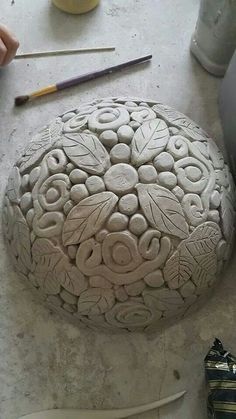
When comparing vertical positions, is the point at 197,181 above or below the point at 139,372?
above

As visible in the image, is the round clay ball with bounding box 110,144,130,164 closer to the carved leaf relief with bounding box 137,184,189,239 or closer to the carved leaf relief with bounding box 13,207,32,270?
the carved leaf relief with bounding box 137,184,189,239

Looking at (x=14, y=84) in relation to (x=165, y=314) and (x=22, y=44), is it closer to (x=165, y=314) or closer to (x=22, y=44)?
(x=22, y=44)

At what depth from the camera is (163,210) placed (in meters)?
1.09

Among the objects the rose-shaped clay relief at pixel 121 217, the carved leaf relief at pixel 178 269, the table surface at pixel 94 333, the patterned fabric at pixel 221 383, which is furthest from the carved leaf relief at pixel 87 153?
the patterned fabric at pixel 221 383

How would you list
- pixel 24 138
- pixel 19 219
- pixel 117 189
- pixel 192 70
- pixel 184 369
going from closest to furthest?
pixel 117 189
pixel 19 219
pixel 184 369
pixel 24 138
pixel 192 70

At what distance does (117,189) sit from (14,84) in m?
0.67

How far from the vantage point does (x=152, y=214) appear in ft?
3.55

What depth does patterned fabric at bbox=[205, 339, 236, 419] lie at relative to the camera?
117cm

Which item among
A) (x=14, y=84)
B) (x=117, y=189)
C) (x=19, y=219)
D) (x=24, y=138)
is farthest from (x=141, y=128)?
(x=14, y=84)

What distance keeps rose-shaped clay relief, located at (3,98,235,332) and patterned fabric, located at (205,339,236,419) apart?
0.43ft

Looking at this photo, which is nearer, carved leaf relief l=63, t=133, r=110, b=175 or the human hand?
carved leaf relief l=63, t=133, r=110, b=175

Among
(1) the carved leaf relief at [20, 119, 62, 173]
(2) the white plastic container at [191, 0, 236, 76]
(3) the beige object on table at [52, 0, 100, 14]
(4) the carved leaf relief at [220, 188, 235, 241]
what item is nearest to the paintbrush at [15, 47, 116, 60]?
(3) the beige object on table at [52, 0, 100, 14]

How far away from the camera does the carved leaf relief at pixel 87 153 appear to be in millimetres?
1104

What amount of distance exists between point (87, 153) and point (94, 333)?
1.46 feet
